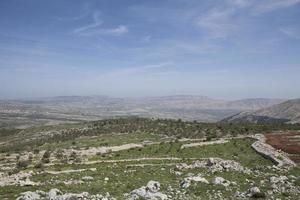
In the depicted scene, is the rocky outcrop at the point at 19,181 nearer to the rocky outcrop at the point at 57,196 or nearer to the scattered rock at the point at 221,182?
the rocky outcrop at the point at 57,196

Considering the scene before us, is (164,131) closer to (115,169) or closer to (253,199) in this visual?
(115,169)

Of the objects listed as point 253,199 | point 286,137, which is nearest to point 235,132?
point 286,137

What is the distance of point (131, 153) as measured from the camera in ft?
187

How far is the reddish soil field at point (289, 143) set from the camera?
153ft

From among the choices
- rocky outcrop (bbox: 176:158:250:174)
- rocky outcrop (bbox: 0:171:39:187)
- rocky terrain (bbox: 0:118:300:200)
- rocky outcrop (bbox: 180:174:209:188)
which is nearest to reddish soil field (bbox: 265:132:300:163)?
rocky terrain (bbox: 0:118:300:200)

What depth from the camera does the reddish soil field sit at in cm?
4672

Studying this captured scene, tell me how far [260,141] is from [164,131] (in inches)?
1258

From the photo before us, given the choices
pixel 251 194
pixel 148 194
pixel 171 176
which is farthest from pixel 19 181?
pixel 251 194

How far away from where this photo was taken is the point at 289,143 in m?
55.7

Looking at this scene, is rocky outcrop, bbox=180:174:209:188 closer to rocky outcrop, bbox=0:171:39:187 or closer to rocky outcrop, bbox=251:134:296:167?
rocky outcrop, bbox=0:171:39:187

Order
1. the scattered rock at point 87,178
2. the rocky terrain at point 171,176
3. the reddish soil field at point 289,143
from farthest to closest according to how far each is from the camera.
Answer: the reddish soil field at point 289,143 → the scattered rock at point 87,178 → the rocky terrain at point 171,176

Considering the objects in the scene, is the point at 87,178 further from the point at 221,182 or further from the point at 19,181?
the point at 221,182

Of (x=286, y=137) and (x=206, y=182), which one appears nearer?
(x=206, y=182)

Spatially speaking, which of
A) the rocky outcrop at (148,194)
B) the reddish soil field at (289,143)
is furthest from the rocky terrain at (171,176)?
the reddish soil field at (289,143)
